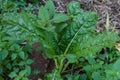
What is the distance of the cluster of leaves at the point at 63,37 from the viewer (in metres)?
2.11

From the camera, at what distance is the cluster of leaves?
2111 mm

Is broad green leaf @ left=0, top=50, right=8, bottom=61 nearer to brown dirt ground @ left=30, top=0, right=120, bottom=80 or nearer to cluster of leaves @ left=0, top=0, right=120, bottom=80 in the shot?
cluster of leaves @ left=0, top=0, right=120, bottom=80

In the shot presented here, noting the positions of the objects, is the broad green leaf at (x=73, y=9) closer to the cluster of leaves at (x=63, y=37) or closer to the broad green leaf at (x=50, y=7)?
the cluster of leaves at (x=63, y=37)

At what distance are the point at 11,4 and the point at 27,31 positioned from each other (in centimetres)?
57

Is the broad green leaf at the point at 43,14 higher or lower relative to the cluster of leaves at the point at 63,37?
higher

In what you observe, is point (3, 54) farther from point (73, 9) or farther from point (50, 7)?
point (73, 9)

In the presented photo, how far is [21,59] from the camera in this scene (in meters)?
2.25

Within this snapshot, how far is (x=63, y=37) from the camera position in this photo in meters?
2.28

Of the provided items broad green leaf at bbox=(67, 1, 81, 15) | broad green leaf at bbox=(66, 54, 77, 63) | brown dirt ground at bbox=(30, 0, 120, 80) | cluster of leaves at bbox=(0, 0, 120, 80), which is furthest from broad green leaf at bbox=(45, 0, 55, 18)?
brown dirt ground at bbox=(30, 0, 120, 80)

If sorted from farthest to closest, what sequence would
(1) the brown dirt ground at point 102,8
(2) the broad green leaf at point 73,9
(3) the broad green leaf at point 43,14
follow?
(1) the brown dirt ground at point 102,8 → (2) the broad green leaf at point 73,9 → (3) the broad green leaf at point 43,14

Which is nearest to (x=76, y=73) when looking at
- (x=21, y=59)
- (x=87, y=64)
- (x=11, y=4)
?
(x=87, y=64)

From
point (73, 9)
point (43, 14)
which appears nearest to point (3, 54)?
point (43, 14)

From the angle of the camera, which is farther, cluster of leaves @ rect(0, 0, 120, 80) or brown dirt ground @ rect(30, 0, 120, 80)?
brown dirt ground @ rect(30, 0, 120, 80)

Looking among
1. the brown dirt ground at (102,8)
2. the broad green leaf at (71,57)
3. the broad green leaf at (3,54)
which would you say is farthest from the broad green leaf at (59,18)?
the brown dirt ground at (102,8)
